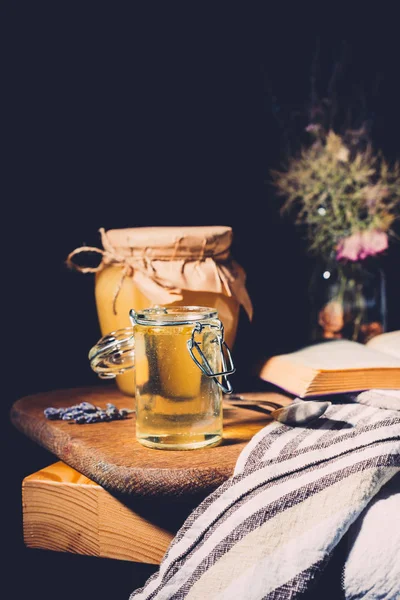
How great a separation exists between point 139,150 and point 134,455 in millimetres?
660

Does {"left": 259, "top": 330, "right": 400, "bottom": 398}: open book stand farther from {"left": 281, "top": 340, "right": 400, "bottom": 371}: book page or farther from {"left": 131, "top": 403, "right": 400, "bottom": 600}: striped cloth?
{"left": 131, "top": 403, "right": 400, "bottom": 600}: striped cloth

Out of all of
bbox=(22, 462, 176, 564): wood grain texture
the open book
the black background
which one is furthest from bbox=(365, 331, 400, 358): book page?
bbox=(22, 462, 176, 564): wood grain texture

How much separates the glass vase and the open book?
163mm

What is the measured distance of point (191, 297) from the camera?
1.07 m

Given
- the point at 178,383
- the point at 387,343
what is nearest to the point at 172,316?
the point at 178,383

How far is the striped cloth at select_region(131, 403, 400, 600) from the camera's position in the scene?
0.68 meters

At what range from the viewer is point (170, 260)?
1.06 m

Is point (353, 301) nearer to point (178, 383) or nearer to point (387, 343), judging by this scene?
point (387, 343)

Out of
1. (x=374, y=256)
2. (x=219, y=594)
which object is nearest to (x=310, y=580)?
(x=219, y=594)

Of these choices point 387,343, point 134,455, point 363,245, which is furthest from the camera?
point 363,245

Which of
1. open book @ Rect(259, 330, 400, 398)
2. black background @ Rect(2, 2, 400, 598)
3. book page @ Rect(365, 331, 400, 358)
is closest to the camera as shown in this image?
open book @ Rect(259, 330, 400, 398)

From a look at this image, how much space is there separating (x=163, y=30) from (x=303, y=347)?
2.03 ft

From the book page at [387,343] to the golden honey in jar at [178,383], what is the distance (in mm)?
343

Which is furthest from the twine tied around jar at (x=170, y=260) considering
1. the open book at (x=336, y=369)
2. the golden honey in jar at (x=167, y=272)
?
the open book at (x=336, y=369)
